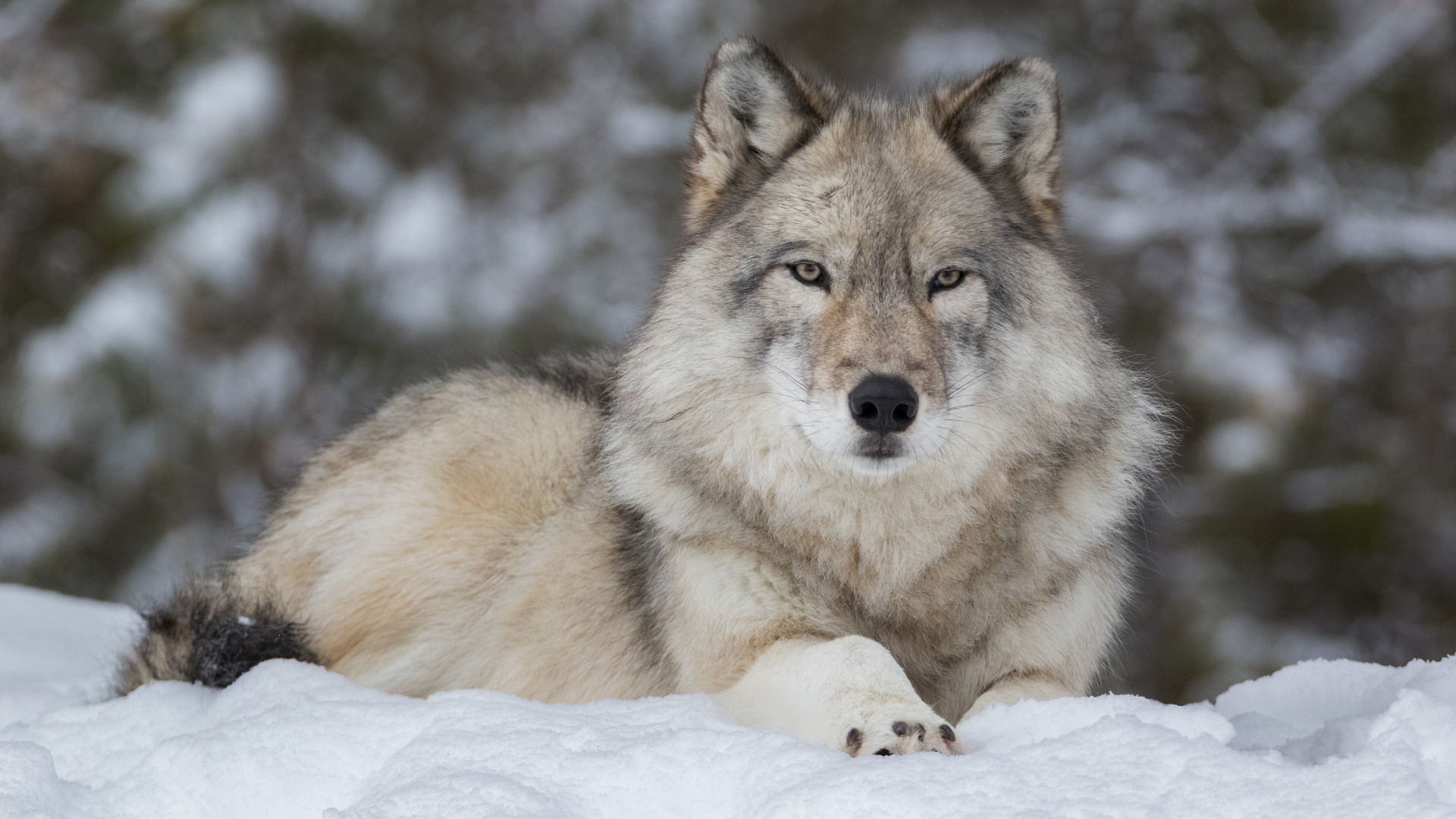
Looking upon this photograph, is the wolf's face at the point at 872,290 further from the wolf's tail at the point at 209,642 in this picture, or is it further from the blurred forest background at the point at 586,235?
the blurred forest background at the point at 586,235

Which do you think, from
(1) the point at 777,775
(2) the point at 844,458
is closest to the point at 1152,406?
(2) the point at 844,458

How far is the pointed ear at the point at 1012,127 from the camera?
326 centimetres

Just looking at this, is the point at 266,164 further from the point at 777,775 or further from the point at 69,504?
the point at 777,775

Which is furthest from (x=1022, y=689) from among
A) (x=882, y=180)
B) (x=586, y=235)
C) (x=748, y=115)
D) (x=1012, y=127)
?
(x=586, y=235)

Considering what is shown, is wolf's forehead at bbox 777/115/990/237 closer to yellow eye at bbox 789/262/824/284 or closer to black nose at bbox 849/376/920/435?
yellow eye at bbox 789/262/824/284

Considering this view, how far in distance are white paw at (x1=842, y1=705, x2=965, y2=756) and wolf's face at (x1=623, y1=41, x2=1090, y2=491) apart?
0.64 m

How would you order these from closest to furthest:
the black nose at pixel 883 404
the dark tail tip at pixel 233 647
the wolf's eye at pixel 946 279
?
the black nose at pixel 883 404 → the wolf's eye at pixel 946 279 → the dark tail tip at pixel 233 647

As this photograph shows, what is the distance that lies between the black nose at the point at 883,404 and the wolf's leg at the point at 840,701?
48 centimetres

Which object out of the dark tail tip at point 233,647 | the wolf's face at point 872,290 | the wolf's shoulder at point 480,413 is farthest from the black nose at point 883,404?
the dark tail tip at point 233,647

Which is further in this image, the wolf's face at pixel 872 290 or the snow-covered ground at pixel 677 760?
the wolf's face at pixel 872 290

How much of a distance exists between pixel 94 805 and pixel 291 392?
8199 millimetres

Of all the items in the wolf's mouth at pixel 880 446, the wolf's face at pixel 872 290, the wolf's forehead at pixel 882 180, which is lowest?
the wolf's mouth at pixel 880 446

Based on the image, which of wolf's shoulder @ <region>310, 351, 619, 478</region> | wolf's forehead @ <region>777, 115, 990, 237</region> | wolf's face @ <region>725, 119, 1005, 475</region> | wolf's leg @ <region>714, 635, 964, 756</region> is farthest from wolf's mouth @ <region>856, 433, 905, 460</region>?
wolf's shoulder @ <region>310, 351, 619, 478</region>

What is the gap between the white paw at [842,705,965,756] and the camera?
7.34ft
